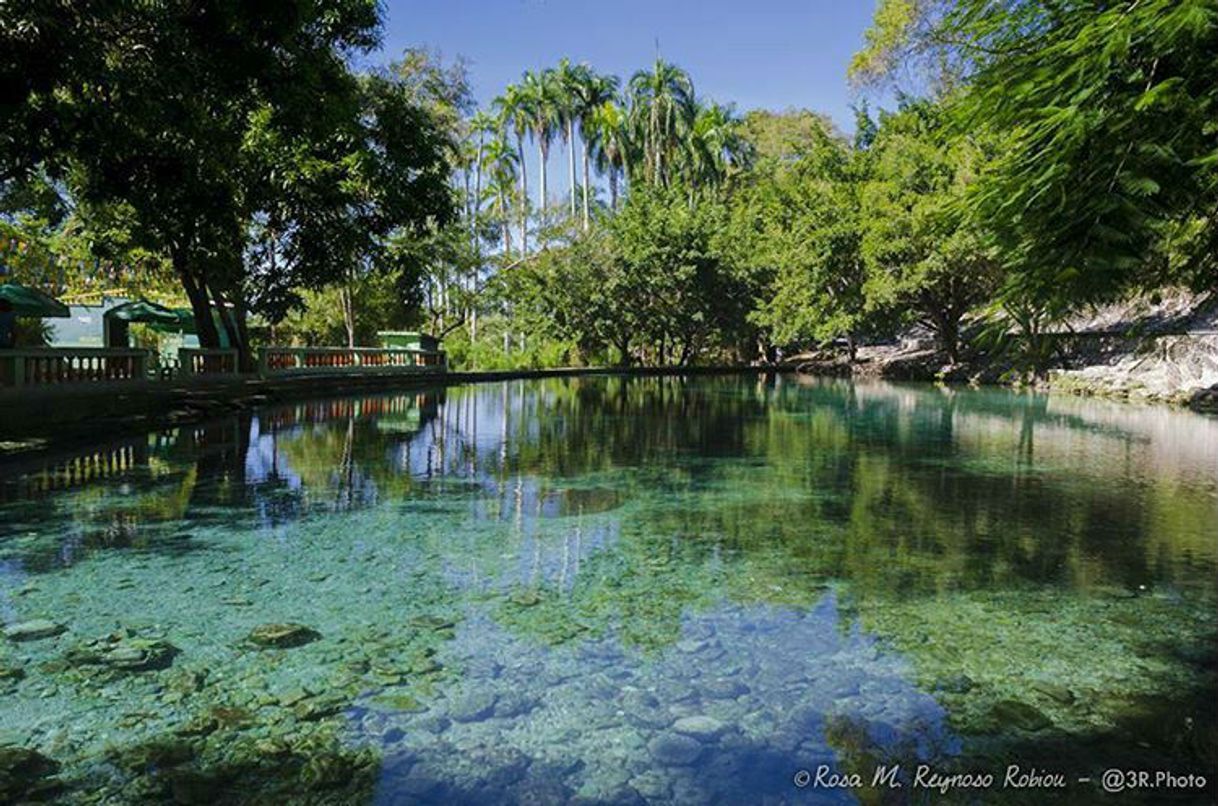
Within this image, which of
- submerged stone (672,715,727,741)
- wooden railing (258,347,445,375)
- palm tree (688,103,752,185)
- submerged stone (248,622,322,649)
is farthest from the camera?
palm tree (688,103,752,185)

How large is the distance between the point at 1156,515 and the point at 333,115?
40.7ft

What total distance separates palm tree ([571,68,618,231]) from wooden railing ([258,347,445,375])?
20575mm

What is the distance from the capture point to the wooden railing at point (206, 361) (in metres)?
19.5

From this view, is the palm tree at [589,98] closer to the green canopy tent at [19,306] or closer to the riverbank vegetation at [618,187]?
the riverbank vegetation at [618,187]

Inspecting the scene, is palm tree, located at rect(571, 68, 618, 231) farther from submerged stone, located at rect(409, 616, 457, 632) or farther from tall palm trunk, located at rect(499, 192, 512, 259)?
submerged stone, located at rect(409, 616, 457, 632)

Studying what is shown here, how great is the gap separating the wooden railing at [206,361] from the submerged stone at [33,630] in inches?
615

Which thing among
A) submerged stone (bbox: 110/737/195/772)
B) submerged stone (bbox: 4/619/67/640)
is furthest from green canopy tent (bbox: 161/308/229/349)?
submerged stone (bbox: 110/737/195/772)

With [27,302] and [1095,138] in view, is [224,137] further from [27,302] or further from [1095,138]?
[1095,138]

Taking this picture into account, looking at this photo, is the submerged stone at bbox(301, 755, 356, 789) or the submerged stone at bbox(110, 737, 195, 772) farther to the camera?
the submerged stone at bbox(110, 737, 195, 772)

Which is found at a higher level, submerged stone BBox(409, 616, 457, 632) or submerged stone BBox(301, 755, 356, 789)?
submerged stone BBox(409, 616, 457, 632)

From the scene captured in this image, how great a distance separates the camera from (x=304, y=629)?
5207 mm

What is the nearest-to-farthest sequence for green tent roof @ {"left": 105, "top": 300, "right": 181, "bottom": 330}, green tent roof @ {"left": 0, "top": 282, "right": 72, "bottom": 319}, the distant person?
the distant person → green tent roof @ {"left": 0, "top": 282, "right": 72, "bottom": 319} → green tent roof @ {"left": 105, "top": 300, "right": 181, "bottom": 330}

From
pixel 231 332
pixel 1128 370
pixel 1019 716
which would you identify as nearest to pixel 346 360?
pixel 231 332

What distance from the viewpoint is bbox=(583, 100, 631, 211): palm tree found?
49844 mm
